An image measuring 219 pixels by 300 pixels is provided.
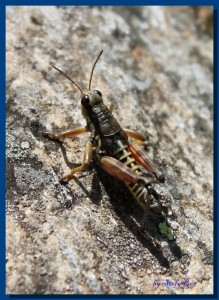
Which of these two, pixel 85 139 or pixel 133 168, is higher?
pixel 133 168

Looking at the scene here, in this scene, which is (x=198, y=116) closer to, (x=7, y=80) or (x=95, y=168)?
(x=95, y=168)

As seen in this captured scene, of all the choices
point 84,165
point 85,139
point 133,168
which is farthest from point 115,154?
point 85,139

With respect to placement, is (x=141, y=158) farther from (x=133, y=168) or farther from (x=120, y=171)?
(x=120, y=171)

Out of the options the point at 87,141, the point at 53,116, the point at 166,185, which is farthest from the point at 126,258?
the point at 53,116

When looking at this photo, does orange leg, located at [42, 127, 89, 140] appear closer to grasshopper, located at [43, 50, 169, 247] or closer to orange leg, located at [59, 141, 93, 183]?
grasshopper, located at [43, 50, 169, 247]

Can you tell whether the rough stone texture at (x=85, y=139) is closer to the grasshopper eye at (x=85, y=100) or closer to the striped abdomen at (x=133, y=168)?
the striped abdomen at (x=133, y=168)

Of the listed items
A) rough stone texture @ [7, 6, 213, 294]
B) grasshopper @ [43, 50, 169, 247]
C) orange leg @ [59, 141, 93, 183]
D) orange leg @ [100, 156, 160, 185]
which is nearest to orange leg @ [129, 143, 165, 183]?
grasshopper @ [43, 50, 169, 247]

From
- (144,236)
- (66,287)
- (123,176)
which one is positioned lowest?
(66,287)
